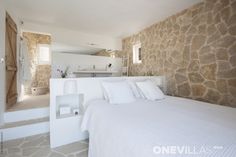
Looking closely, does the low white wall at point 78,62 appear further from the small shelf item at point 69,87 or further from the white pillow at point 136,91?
the white pillow at point 136,91

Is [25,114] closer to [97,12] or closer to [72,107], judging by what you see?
[72,107]

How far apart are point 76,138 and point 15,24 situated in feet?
10.5

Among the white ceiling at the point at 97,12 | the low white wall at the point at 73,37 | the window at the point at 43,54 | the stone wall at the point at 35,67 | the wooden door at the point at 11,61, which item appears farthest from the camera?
the window at the point at 43,54

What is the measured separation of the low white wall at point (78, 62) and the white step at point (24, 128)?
6.17 ft

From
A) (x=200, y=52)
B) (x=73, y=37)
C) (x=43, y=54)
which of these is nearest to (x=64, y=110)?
(x=73, y=37)

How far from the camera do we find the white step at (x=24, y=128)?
7.82 ft

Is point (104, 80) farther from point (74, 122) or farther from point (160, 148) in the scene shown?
point (160, 148)

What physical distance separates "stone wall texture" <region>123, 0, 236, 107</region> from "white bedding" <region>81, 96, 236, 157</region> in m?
1.15

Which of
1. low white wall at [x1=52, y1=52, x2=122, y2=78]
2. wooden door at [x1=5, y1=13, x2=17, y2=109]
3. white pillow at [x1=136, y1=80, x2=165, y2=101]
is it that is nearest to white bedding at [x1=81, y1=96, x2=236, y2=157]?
white pillow at [x1=136, y1=80, x2=165, y2=101]

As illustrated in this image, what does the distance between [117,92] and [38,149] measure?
149cm

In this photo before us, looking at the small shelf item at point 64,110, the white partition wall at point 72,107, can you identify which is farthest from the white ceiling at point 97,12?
the small shelf item at point 64,110

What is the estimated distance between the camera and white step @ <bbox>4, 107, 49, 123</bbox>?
104 inches

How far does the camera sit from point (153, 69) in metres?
4.12

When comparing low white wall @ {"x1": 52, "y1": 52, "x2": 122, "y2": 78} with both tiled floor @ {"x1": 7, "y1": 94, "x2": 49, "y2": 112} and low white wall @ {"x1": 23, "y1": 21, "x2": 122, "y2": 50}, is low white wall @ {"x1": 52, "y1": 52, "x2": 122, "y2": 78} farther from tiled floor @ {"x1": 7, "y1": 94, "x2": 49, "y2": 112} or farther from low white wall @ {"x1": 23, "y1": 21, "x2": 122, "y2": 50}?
tiled floor @ {"x1": 7, "y1": 94, "x2": 49, "y2": 112}
